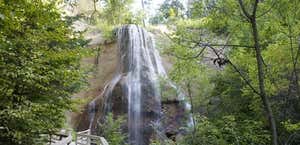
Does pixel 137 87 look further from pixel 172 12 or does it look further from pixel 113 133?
pixel 172 12

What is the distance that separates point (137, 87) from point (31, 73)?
9461 mm

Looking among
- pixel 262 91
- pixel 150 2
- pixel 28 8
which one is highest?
pixel 150 2

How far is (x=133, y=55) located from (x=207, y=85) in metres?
5.07

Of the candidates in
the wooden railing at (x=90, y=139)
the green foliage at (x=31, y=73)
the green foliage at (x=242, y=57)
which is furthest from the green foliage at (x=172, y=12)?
the wooden railing at (x=90, y=139)

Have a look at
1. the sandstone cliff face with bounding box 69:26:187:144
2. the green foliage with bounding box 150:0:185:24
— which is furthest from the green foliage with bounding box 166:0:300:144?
the sandstone cliff face with bounding box 69:26:187:144

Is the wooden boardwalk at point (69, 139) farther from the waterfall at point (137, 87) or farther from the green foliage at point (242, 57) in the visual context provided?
the waterfall at point (137, 87)

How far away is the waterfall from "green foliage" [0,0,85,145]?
24.5 feet

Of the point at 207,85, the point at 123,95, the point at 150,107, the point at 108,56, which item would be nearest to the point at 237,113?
the point at 207,85

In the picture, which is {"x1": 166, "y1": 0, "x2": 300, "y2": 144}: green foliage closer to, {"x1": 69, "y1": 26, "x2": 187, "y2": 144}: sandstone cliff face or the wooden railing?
{"x1": 69, "y1": 26, "x2": 187, "y2": 144}: sandstone cliff face

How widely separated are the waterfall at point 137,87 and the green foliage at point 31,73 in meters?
7.47

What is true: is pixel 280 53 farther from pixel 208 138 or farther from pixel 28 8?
pixel 28 8

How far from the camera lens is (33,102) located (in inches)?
186

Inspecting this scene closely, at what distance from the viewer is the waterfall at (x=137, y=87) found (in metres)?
12.8

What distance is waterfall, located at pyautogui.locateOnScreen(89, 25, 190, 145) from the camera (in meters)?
12.8
